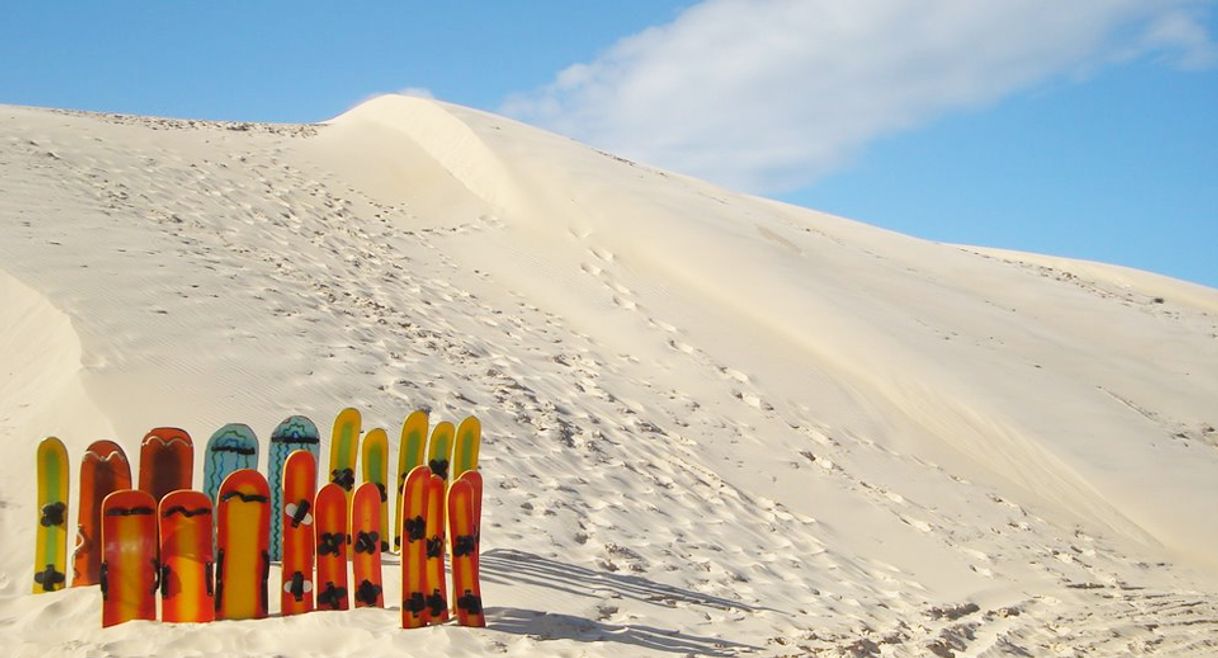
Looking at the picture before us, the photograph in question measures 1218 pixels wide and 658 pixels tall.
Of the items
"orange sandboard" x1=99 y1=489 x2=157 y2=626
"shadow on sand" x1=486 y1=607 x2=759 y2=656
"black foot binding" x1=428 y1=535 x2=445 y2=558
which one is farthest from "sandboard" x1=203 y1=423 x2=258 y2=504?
"shadow on sand" x1=486 y1=607 x2=759 y2=656

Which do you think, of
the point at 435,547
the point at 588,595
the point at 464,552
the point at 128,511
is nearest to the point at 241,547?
the point at 128,511

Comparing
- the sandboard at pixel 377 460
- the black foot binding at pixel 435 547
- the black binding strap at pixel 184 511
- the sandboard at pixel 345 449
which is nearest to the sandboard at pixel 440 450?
the sandboard at pixel 377 460

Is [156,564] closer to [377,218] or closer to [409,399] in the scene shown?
[409,399]

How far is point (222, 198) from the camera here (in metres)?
14.6

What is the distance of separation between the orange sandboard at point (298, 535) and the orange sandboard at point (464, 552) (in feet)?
2.43

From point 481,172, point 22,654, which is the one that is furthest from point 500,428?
point 481,172

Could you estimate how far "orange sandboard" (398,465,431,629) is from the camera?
576 cm

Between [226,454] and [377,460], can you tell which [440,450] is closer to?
[377,460]

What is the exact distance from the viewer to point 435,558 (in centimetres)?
590

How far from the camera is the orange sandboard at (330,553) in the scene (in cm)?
589

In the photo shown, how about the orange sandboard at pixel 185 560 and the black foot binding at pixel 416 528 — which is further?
the black foot binding at pixel 416 528

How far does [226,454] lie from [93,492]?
2.33ft

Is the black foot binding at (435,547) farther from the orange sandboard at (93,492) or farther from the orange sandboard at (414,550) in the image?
the orange sandboard at (93,492)

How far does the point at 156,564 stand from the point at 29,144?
1089cm
